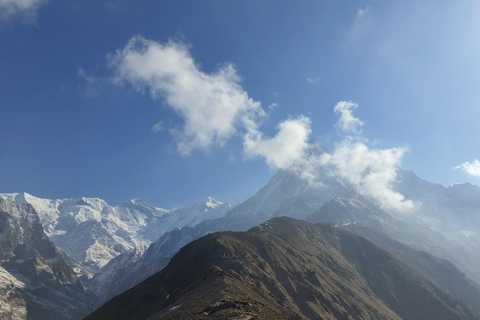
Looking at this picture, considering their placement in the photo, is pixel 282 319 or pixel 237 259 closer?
pixel 282 319

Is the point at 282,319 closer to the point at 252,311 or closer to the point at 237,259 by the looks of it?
the point at 252,311

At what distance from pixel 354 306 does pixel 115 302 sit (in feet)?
456

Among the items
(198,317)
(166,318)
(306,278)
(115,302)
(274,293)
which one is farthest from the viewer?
(306,278)

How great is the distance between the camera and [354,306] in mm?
199375

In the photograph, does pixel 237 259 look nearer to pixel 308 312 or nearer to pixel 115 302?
pixel 308 312

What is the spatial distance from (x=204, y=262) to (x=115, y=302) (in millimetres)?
43440

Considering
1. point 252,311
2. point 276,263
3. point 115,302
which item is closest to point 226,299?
point 252,311

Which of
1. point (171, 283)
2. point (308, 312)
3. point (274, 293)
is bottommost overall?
point (308, 312)

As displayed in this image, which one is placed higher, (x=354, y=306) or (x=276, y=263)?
(x=276, y=263)

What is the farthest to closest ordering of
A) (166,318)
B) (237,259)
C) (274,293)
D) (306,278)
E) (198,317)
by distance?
(306,278) → (237,259) → (274,293) → (166,318) → (198,317)

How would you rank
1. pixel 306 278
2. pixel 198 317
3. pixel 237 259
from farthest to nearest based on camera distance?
pixel 306 278
pixel 237 259
pixel 198 317

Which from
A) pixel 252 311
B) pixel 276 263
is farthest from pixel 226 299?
pixel 276 263

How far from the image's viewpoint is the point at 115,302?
146000 mm

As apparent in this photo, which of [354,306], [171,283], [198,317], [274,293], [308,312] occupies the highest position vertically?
[171,283]
